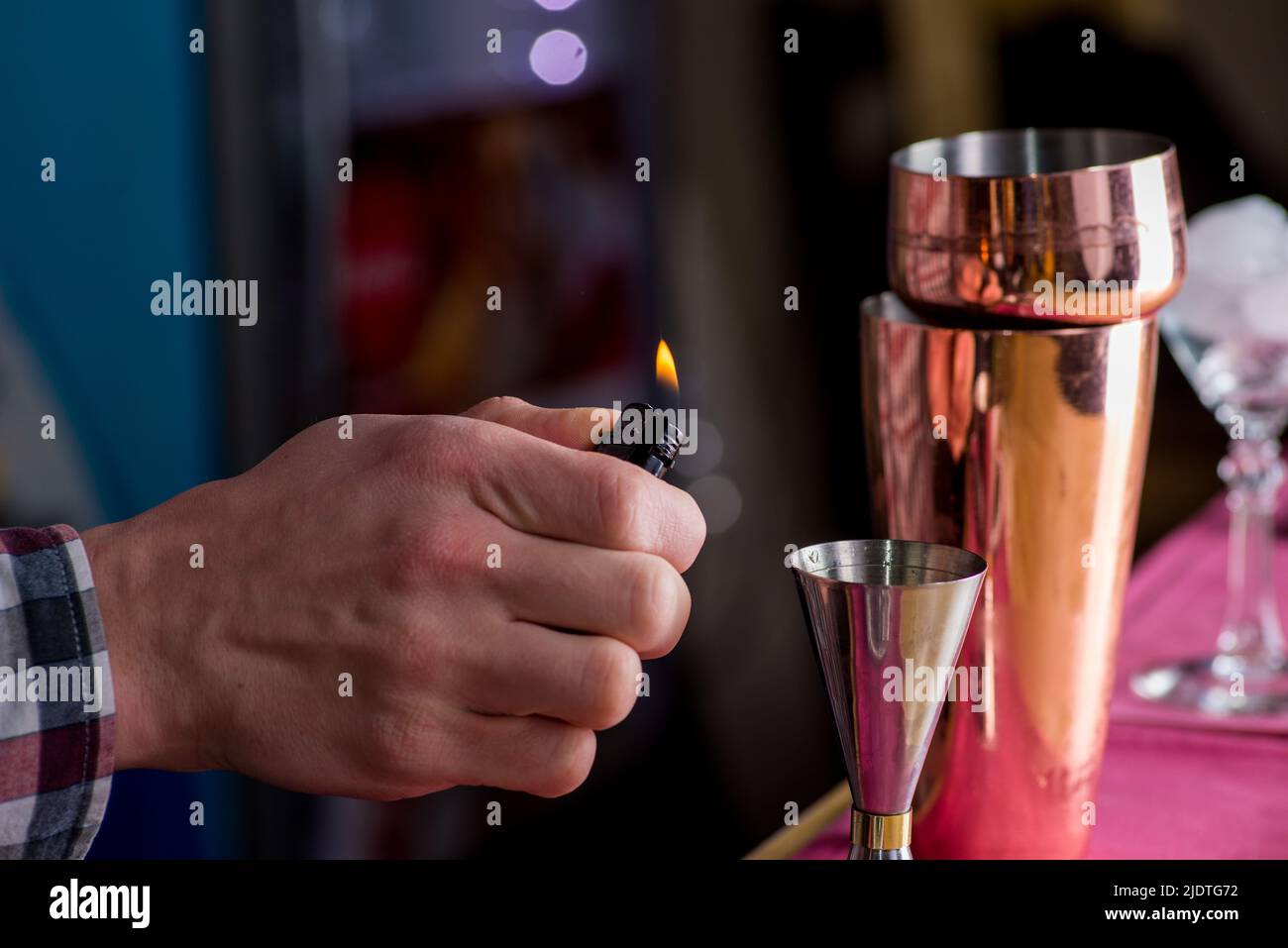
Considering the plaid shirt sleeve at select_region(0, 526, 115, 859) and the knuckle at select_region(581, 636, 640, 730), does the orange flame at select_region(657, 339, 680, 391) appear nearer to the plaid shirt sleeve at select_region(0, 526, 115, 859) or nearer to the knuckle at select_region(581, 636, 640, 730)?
the knuckle at select_region(581, 636, 640, 730)

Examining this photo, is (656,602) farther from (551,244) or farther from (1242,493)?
(551,244)

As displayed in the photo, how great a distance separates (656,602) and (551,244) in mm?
1577

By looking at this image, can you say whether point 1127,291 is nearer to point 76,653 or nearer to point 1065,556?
point 1065,556

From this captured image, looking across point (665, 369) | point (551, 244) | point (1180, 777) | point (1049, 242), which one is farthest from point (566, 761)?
point (551, 244)

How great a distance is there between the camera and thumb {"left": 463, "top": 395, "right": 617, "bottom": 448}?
522mm

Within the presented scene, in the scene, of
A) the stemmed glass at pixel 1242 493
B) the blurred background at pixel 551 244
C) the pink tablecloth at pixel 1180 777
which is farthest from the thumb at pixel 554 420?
the blurred background at pixel 551 244

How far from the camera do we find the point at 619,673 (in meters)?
0.48

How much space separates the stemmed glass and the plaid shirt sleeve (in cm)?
57

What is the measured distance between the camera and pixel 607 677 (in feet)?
1.57

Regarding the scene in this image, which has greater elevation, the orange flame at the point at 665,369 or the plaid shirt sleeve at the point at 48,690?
the orange flame at the point at 665,369

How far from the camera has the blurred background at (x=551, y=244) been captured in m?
1.52

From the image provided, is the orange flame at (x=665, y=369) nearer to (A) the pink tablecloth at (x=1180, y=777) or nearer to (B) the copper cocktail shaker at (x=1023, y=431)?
(B) the copper cocktail shaker at (x=1023, y=431)

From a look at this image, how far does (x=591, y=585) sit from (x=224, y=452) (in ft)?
4.26
